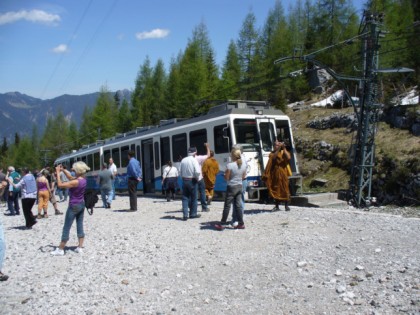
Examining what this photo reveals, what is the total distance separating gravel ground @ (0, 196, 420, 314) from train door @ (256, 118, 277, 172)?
512cm

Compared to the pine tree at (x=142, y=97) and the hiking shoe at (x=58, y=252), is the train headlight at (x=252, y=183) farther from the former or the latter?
the pine tree at (x=142, y=97)

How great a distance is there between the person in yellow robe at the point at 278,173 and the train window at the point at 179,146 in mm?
7305

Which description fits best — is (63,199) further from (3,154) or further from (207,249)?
(3,154)

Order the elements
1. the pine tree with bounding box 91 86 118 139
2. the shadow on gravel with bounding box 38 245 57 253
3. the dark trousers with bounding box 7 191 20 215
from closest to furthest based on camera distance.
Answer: the shadow on gravel with bounding box 38 245 57 253 → the dark trousers with bounding box 7 191 20 215 → the pine tree with bounding box 91 86 118 139

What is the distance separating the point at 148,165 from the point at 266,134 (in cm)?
804

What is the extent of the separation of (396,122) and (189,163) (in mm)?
20856

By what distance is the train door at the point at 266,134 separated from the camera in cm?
1584

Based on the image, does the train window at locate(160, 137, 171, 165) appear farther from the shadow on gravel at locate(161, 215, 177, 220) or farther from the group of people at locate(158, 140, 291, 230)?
the shadow on gravel at locate(161, 215, 177, 220)

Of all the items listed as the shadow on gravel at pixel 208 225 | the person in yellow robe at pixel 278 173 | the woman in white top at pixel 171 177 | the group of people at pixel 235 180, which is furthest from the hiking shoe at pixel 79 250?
the woman in white top at pixel 171 177

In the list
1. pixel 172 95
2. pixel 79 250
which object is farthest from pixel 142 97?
pixel 79 250

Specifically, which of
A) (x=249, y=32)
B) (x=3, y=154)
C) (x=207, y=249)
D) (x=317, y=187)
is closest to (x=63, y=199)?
(x=317, y=187)

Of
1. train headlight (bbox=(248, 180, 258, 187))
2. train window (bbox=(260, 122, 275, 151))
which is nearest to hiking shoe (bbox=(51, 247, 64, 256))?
train headlight (bbox=(248, 180, 258, 187))

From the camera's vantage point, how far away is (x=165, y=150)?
797 inches

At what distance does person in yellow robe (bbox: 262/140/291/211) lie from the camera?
11469 mm
